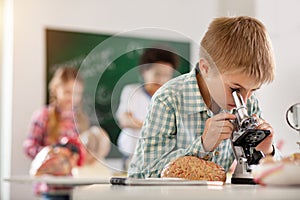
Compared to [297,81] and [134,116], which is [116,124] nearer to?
[134,116]

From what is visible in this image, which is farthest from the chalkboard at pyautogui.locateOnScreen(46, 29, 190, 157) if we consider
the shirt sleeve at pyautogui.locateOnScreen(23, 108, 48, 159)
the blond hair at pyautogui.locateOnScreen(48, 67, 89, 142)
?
the shirt sleeve at pyautogui.locateOnScreen(23, 108, 48, 159)

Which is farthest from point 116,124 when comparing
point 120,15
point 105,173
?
point 120,15

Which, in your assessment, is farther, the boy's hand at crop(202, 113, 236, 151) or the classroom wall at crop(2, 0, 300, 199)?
the classroom wall at crop(2, 0, 300, 199)

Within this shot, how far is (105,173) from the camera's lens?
95.0 inches

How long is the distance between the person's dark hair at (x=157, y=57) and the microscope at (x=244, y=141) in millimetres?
134

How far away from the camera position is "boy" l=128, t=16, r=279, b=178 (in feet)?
3.22

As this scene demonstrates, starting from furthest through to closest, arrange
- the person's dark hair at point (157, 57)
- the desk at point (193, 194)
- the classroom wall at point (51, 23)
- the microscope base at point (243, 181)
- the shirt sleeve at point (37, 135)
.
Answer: the classroom wall at point (51, 23)
the shirt sleeve at point (37, 135)
the person's dark hair at point (157, 57)
the microscope base at point (243, 181)
the desk at point (193, 194)

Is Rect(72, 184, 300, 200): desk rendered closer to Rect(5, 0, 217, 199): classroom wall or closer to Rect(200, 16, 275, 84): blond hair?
Rect(200, 16, 275, 84): blond hair

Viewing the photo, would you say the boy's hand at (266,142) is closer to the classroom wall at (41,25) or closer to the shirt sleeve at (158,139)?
the shirt sleeve at (158,139)

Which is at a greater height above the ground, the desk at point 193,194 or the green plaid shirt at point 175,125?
the green plaid shirt at point 175,125

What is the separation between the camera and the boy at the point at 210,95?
0.98m

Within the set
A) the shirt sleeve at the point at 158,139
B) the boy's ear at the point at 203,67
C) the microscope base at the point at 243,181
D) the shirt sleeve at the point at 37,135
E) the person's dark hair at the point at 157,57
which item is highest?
the person's dark hair at the point at 157,57

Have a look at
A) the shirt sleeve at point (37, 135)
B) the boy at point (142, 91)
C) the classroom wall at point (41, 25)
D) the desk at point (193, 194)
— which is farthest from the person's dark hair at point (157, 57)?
the classroom wall at point (41, 25)

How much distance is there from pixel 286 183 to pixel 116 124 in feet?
1.35
